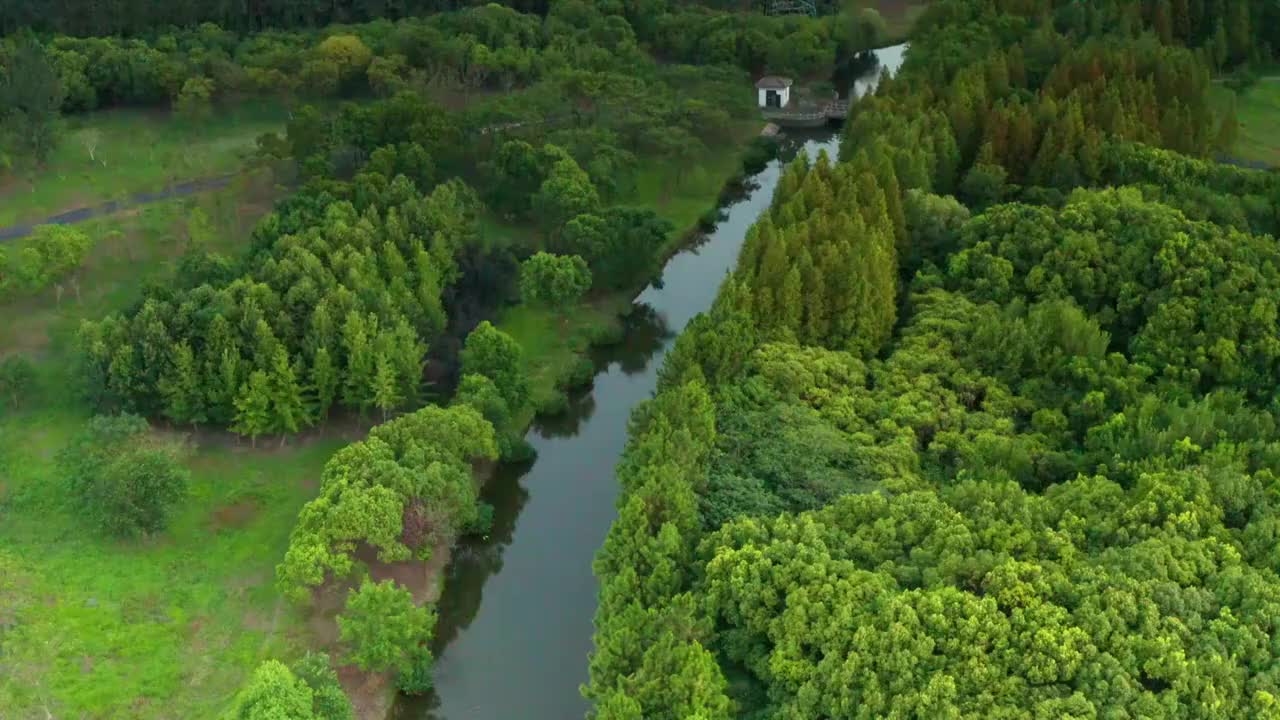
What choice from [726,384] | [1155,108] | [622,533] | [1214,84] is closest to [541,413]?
[726,384]

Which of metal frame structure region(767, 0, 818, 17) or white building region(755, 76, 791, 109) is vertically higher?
metal frame structure region(767, 0, 818, 17)

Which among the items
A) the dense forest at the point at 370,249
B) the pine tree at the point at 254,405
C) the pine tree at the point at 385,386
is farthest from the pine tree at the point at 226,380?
the pine tree at the point at 385,386

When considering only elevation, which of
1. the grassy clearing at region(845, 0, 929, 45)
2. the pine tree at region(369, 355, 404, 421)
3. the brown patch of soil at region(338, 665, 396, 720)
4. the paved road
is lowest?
the brown patch of soil at region(338, 665, 396, 720)

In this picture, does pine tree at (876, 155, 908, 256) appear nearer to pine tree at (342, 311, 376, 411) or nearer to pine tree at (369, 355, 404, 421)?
pine tree at (369, 355, 404, 421)

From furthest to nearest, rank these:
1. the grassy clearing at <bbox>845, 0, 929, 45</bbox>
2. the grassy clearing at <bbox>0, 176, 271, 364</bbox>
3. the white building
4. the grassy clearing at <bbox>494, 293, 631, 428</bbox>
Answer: the grassy clearing at <bbox>845, 0, 929, 45</bbox>, the white building, the grassy clearing at <bbox>494, 293, 631, 428</bbox>, the grassy clearing at <bbox>0, 176, 271, 364</bbox>

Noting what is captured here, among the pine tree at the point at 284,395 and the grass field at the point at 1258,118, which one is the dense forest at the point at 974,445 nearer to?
the grass field at the point at 1258,118

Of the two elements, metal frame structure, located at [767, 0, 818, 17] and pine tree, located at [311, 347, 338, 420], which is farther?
metal frame structure, located at [767, 0, 818, 17]

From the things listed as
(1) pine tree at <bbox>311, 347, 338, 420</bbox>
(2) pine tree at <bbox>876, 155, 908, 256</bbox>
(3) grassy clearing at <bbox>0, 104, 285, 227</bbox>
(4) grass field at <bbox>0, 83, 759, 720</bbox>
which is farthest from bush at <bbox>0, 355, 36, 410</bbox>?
(2) pine tree at <bbox>876, 155, 908, 256</bbox>

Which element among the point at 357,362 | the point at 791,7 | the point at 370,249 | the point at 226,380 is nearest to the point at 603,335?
the point at 370,249
